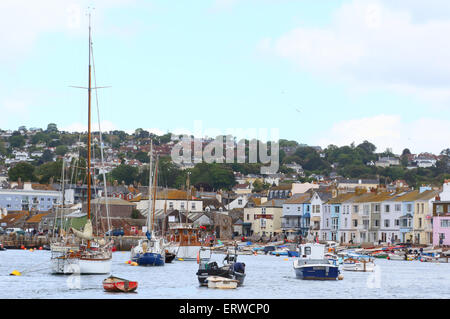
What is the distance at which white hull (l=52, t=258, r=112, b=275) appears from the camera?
2689 inches

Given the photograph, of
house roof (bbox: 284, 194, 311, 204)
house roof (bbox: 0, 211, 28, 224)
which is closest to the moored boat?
house roof (bbox: 284, 194, 311, 204)

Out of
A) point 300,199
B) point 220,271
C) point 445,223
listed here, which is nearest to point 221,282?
→ point 220,271

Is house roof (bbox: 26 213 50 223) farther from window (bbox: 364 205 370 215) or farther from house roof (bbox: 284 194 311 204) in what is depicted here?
window (bbox: 364 205 370 215)

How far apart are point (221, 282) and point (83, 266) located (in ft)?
39.9

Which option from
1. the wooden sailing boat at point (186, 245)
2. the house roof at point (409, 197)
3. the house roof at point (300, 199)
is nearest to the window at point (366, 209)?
the house roof at point (409, 197)

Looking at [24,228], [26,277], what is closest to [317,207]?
[24,228]

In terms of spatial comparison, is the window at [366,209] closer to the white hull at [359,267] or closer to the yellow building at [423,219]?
the yellow building at [423,219]

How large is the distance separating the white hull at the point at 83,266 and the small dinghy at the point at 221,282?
10.5 metres

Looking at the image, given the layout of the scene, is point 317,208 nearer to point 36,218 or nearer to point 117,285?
point 36,218

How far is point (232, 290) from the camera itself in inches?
2416

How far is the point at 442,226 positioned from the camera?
126m
